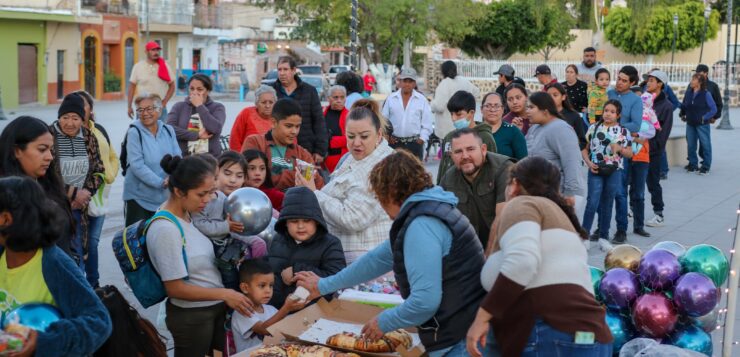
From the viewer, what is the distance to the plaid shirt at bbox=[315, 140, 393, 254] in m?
6.26

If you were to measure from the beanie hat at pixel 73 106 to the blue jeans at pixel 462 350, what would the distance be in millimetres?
4207

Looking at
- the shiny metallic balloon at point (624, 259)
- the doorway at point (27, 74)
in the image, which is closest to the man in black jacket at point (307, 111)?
the shiny metallic balloon at point (624, 259)

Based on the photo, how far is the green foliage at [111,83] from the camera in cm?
4788

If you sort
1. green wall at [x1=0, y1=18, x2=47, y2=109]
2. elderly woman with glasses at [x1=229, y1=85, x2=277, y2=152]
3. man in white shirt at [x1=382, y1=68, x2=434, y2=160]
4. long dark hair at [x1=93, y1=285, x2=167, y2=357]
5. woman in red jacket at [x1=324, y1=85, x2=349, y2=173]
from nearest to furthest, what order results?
long dark hair at [x1=93, y1=285, x2=167, y2=357], elderly woman with glasses at [x1=229, y1=85, x2=277, y2=152], woman in red jacket at [x1=324, y1=85, x2=349, y2=173], man in white shirt at [x1=382, y1=68, x2=434, y2=160], green wall at [x1=0, y1=18, x2=47, y2=109]

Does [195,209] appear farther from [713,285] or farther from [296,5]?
[296,5]

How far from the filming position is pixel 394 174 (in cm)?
451

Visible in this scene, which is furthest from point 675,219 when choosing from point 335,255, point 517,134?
point 335,255

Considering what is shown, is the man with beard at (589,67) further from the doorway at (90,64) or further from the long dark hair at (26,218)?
the doorway at (90,64)

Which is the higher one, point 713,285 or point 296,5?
point 296,5

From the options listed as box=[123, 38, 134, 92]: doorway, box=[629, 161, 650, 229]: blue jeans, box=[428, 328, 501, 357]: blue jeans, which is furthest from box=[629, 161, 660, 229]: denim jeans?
box=[123, 38, 134, 92]: doorway

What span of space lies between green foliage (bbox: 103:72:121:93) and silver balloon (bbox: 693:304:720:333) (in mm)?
44350

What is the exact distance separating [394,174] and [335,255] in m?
1.54

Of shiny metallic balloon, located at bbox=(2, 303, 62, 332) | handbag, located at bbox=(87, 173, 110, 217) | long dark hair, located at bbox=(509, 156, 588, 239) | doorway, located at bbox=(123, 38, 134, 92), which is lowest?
handbag, located at bbox=(87, 173, 110, 217)

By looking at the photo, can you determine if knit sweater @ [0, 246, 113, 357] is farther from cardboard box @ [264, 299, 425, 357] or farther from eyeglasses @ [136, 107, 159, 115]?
eyeglasses @ [136, 107, 159, 115]
